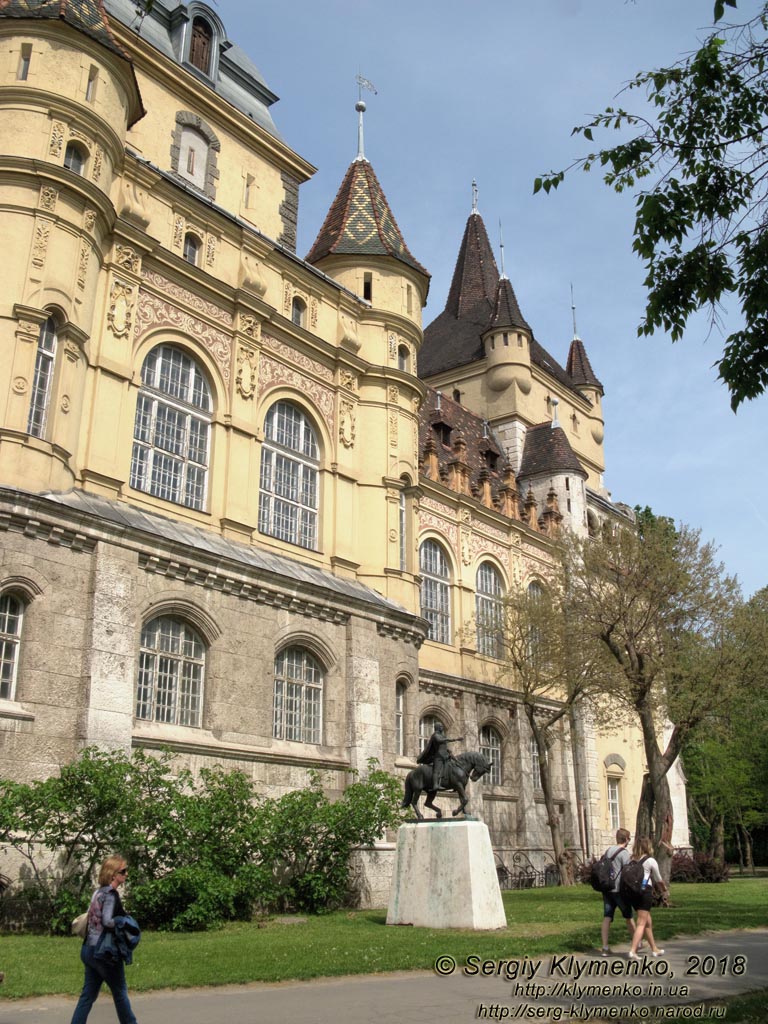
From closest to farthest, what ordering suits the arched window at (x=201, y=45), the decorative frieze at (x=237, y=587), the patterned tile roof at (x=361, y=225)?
1. the decorative frieze at (x=237, y=587)
2. the arched window at (x=201, y=45)
3. the patterned tile roof at (x=361, y=225)

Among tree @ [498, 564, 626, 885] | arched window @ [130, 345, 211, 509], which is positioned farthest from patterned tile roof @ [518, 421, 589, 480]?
arched window @ [130, 345, 211, 509]

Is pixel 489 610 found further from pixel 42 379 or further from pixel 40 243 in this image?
pixel 40 243

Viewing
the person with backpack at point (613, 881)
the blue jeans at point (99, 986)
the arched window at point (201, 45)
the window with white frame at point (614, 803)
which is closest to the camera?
the blue jeans at point (99, 986)

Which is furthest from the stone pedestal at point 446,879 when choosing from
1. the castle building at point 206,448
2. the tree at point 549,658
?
the tree at point 549,658

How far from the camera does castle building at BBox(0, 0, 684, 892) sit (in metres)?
19.0

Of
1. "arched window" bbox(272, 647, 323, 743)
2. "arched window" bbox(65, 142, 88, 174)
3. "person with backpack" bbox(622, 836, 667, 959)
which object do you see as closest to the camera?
"person with backpack" bbox(622, 836, 667, 959)

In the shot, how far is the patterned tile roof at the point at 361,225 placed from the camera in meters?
31.9

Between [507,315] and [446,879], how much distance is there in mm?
36094

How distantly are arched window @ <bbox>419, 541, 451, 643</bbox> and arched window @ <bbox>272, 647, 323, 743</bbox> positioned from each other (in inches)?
432

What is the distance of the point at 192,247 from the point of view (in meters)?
26.0

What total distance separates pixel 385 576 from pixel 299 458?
4233 millimetres

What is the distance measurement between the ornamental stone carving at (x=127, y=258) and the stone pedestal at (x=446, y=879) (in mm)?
14517

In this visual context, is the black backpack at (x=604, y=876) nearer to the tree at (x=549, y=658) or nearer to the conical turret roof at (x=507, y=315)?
the tree at (x=549, y=658)

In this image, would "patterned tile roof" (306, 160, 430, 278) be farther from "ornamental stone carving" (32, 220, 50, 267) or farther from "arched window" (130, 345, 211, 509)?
"ornamental stone carving" (32, 220, 50, 267)
